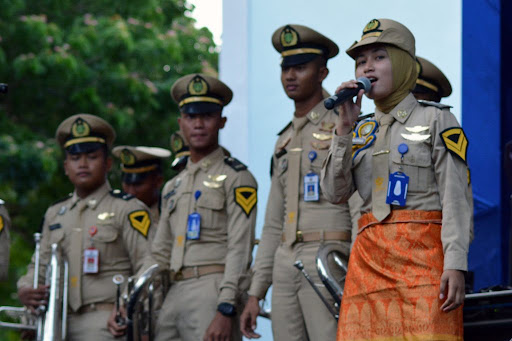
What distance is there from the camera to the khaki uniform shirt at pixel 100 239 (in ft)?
22.9

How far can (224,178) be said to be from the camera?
6484mm

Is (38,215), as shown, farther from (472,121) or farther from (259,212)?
(472,121)

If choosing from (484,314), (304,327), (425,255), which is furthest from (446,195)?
(304,327)

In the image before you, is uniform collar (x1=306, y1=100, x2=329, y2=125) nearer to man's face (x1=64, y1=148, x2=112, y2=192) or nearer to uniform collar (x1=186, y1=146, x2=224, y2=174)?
uniform collar (x1=186, y1=146, x2=224, y2=174)

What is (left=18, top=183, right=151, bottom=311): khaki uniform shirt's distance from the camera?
6.97m

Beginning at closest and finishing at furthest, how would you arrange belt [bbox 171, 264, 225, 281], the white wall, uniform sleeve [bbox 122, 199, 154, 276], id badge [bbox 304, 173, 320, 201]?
id badge [bbox 304, 173, 320, 201], belt [bbox 171, 264, 225, 281], uniform sleeve [bbox 122, 199, 154, 276], the white wall

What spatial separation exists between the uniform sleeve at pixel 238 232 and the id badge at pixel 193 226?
0.18 meters

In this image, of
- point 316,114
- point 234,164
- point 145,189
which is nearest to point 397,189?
point 316,114

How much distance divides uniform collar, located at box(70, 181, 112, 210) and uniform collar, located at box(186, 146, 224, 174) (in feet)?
3.00

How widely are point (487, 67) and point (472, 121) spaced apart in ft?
1.21

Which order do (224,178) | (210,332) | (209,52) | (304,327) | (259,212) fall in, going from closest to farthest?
(304,327), (210,332), (224,178), (259,212), (209,52)

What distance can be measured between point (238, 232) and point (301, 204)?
720 mm

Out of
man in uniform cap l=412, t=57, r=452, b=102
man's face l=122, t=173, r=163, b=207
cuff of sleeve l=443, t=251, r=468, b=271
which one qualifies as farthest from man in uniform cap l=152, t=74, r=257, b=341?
cuff of sleeve l=443, t=251, r=468, b=271

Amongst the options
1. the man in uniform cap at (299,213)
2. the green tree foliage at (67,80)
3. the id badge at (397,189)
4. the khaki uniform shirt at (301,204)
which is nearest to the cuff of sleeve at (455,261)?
the id badge at (397,189)
